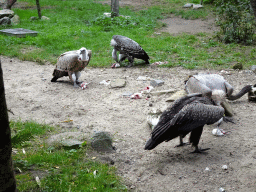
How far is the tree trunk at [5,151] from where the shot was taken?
7.19ft

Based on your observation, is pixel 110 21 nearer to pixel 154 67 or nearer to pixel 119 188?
pixel 154 67

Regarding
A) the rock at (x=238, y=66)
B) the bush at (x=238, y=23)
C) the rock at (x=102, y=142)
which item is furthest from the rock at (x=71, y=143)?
the bush at (x=238, y=23)

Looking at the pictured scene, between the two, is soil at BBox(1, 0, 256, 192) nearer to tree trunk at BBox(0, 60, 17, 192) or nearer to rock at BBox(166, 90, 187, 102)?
rock at BBox(166, 90, 187, 102)

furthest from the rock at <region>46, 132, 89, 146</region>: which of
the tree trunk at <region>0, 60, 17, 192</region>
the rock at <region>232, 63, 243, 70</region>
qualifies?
the rock at <region>232, 63, 243, 70</region>

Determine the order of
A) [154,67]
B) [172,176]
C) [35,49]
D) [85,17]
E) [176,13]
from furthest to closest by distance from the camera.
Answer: [176,13] < [85,17] < [35,49] < [154,67] < [172,176]

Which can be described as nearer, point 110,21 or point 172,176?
point 172,176

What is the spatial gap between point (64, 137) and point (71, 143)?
0.98 feet

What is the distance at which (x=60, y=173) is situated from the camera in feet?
11.4

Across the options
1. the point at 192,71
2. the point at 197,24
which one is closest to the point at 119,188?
the point at 192,71

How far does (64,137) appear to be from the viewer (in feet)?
14.1

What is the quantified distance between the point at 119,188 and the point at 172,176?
26.4 inches

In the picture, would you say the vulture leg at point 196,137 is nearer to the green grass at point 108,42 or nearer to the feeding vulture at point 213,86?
the feeding vulture at point 213,86

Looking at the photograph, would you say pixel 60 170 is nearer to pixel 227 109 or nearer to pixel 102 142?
pixel 102 142

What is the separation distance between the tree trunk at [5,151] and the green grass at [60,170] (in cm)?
70
